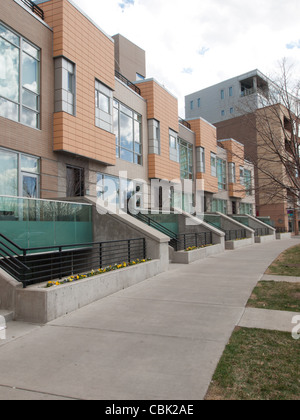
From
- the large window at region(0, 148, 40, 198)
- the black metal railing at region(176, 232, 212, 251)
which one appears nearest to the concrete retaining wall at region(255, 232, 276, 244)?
the black metal railing at region(176, 232, 212, 251)

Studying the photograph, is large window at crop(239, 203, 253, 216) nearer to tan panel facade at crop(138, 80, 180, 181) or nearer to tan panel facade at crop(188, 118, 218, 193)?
tan panel facade at crop(188, 118, 218, 193)

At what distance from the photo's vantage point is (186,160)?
2856cm

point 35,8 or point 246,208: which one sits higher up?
point 35,8

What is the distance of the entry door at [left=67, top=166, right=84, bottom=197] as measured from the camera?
1473cm

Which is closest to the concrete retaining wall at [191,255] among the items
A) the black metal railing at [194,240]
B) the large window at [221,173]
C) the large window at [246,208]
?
the black metal railing at [194,240]

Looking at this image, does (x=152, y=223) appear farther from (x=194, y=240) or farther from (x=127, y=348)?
(x=127, y=348)

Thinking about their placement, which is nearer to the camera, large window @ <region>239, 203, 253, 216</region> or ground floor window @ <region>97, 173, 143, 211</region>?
ground floor window @ <region>97, 173, 143, 211</region>

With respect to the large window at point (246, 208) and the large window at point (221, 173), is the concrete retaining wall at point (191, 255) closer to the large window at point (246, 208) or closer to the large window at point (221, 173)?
the large window at point (221, 173)

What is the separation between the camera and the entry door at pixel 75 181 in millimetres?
14727

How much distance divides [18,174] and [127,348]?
30.0ft

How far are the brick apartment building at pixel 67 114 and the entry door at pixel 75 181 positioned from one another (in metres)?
0.05

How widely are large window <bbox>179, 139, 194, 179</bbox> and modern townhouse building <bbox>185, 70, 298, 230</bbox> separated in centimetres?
444

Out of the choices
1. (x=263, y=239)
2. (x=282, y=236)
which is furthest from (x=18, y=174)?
(x=282, y=236)
